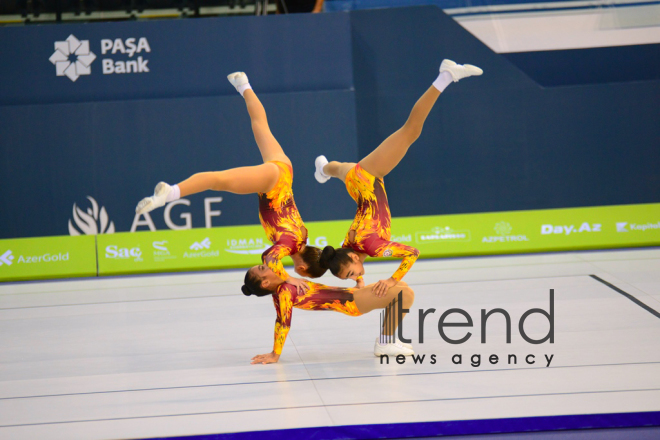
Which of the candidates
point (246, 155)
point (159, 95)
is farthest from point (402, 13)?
point (159, 95)

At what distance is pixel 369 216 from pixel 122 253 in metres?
3.88

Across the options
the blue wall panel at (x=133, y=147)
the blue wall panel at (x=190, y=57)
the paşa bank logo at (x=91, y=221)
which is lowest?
the paşa bank logo at (x=91, y=221)

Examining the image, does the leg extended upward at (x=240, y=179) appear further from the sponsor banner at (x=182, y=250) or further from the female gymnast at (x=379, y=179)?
the sponsor banner at (x=182, y=250)

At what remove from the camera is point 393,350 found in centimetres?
384

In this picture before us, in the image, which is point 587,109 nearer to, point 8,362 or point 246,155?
point 246,155

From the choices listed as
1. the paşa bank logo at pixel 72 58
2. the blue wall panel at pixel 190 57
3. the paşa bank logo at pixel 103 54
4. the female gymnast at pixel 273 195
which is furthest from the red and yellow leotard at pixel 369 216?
the paşa bank logo at pixel 72 58

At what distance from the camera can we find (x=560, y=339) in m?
4.10

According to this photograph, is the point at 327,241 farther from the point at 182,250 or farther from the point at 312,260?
the point at 312,260

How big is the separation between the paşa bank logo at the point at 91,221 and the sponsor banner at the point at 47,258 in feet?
2.18

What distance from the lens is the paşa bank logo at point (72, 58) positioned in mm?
7414

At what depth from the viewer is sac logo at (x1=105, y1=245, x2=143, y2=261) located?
6945mm

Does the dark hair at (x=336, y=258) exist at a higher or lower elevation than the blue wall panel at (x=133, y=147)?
lower

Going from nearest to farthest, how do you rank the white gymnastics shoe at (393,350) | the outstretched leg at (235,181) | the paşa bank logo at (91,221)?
1. the outstretched leg at (235,181)
2. the white gymnastics shoe at (393,350)
3. the paşa bank logo at (91,221)

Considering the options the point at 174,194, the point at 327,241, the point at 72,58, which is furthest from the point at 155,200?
the point at 72,58
